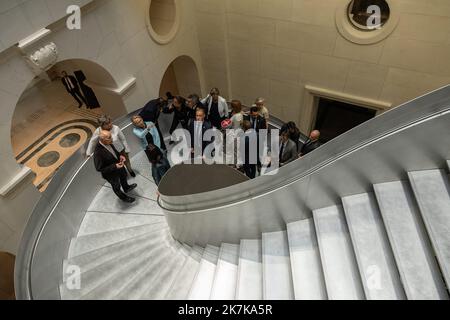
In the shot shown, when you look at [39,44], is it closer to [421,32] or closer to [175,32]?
[175,32]

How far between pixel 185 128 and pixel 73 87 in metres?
5.26

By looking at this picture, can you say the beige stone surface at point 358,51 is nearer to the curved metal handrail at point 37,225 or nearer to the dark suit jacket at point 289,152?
the dark suit jacket at point 289,152

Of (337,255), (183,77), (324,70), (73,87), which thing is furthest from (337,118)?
(73,87)

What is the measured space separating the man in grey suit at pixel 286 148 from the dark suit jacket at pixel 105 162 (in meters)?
3.05

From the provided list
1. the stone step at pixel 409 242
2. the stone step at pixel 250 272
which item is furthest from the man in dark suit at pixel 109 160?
the stone step at pixel 409 242

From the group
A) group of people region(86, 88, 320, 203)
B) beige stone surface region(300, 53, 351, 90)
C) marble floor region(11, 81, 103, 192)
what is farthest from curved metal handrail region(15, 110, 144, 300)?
beige stone surface region(300, 53, 351, 90)

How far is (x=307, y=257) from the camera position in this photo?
161 inches

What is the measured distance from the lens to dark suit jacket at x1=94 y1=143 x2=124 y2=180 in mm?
5387

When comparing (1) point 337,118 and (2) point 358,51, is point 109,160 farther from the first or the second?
(1) point 337,118

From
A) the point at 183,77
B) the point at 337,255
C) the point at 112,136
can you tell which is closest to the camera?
the point at 337,255
